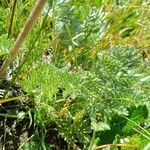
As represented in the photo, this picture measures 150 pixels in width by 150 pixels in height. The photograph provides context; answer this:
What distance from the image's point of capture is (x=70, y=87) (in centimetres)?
112

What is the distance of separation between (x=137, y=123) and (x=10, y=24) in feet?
1.62

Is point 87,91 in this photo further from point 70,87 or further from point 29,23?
point 29,23

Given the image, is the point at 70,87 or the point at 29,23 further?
the point at 70,87

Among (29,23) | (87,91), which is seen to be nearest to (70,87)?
(87,91)

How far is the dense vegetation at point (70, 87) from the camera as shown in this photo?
1.12 metres

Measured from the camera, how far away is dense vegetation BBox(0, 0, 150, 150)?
1.12 metres

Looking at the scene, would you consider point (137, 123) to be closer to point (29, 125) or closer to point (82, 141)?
point (82, 141)

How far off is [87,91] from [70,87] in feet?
0.19

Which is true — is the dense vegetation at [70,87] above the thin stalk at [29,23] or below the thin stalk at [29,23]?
below

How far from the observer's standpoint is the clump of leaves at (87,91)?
1.11m

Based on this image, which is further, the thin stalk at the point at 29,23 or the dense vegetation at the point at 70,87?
the dense vegetation at the point at 70,87

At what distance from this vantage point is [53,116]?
1.23m

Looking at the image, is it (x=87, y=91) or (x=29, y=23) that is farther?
(x=87, y=91)

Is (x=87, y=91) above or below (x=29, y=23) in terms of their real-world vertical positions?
below
